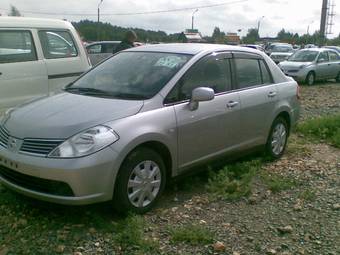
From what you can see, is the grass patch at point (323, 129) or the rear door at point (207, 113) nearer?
the rear door at point (207, 113)

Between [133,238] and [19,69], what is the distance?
3773 mm

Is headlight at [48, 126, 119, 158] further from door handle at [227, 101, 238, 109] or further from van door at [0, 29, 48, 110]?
van door at [0, 29, 48, 110]

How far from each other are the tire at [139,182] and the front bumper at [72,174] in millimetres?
115

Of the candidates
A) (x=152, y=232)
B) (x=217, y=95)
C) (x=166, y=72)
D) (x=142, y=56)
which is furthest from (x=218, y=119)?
(x=152, y=232)

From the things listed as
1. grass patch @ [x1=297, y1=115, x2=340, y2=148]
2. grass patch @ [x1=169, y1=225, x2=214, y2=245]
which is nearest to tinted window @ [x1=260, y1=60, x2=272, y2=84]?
grass patch @ [x1=297, y1=115, x2=340, y2=148]

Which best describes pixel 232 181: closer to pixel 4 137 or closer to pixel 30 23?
pixel 4 137

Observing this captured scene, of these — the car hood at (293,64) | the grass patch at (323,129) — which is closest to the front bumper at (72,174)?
the grass patch at (323,129)

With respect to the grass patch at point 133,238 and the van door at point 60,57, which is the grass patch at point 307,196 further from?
the van door at point 60,57

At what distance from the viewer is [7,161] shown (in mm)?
3639

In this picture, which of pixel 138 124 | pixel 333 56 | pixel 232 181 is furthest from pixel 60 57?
pixel 333 56

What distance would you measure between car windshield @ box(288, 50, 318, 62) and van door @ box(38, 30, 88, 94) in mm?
12330

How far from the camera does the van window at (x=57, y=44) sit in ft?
21.2

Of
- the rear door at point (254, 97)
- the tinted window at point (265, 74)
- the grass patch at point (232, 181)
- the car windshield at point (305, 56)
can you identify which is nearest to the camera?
the grass patch at point (232, 181)

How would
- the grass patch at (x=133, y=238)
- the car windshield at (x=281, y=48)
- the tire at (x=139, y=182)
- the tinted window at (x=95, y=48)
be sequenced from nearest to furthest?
1. the grass patch at (x=133, y=238)
2. the tire at (x=139, y=182)
3. the tinted window at (x=95, y=48)
4. the car windshield at (x=281, y=48)
